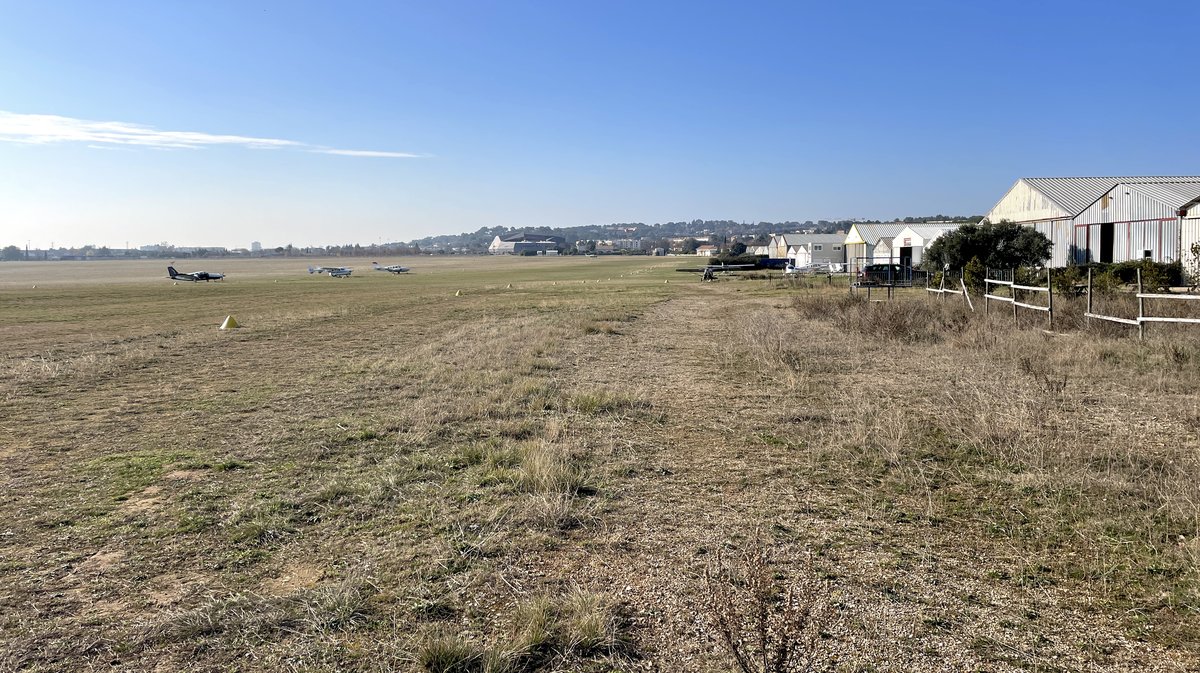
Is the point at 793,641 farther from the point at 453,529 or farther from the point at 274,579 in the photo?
the point at 274,579

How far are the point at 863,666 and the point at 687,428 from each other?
17.5 feet

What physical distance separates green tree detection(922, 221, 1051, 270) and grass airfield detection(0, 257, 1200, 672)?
21452mm

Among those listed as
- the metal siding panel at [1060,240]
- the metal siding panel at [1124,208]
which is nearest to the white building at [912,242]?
the metal siding panel at [1060,240]

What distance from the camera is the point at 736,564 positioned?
4770mm

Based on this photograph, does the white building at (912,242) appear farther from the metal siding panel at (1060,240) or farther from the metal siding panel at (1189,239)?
the metal siding panel at (1189,239)

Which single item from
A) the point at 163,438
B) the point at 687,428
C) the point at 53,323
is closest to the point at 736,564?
the point at 687,428

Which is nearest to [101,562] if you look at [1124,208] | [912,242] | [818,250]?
[1124,208]

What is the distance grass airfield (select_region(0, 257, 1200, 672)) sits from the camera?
390 cm

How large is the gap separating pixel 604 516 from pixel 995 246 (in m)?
33.1

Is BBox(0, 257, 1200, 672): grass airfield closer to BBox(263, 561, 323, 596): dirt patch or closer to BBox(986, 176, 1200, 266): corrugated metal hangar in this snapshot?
BBox(263, 561, 323, 596): dirt patch

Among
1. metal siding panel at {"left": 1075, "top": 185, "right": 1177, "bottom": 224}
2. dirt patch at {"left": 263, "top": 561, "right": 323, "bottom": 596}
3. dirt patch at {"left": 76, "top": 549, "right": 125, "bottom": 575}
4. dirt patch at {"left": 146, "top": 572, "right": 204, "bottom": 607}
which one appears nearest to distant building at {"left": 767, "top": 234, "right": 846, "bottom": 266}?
metal siding panel at {"left": 1075, "top": 185, "right": 1177, "bottom": 224}

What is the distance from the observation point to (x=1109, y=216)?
109ft

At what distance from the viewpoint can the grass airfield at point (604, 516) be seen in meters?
3.90

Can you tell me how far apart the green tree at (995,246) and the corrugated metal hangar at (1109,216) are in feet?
7.37
